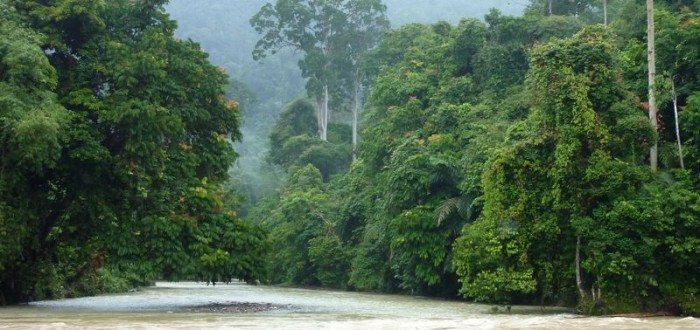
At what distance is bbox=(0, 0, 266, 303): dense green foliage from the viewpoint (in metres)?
19.3

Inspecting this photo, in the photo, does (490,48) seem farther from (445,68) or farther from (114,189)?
(114,189)

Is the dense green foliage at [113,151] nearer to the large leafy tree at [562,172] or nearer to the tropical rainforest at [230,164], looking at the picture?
the tropical rainforest at [230,164]

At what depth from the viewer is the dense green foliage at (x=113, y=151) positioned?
760 inches

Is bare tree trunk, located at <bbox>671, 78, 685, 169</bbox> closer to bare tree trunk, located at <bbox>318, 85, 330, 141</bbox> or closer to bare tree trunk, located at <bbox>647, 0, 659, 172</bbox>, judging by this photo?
bare tree trunk, located at <bbox>647, 0, 659, 172</bbox>

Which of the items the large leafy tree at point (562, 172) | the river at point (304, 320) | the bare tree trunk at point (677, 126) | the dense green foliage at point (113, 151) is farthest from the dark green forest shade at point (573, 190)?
the dense green foliage at point (113, 151)

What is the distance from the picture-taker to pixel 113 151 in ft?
70.0

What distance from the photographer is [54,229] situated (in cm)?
2223

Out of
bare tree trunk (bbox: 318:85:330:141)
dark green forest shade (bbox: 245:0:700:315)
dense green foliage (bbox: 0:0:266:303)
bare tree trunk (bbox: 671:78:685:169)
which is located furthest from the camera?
bare tree trunk (bbox: 318:85:330:141)

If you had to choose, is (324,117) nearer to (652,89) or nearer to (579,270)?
(652,89)

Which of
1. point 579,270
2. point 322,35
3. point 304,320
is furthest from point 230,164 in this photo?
point 322,35

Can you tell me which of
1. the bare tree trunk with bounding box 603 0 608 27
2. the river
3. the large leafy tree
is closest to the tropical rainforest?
the large leafy tree

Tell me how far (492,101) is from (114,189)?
19.0m

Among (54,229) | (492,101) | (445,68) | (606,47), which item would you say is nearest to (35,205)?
(54,229)

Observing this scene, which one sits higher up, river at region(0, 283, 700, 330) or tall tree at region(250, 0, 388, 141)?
tall tree at region(250, 0, 388, 141)
